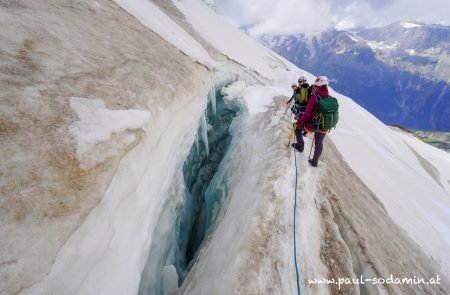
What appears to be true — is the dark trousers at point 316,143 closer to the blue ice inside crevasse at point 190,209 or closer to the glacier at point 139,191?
the glacier at point 139,191

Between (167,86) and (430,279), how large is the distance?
823 cm

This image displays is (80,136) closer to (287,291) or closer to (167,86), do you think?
(167,86)

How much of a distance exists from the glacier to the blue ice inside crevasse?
0.22ft

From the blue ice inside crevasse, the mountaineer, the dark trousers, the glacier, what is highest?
the mountaineer

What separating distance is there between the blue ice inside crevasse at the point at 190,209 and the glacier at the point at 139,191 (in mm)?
67

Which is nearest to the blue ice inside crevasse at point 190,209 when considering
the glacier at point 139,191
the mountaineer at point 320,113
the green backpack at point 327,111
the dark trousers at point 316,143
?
the glacier at point 139,191

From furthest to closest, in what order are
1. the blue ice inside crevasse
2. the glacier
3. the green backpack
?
the green backpack, the blue ice inside crevasse, the glacier

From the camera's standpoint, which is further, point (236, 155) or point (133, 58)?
point (236, 155)

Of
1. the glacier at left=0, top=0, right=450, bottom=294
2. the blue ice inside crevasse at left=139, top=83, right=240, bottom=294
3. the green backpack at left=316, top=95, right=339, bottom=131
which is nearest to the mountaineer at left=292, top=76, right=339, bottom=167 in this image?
the green backpack at left=316, top=95, right=339, bottom=131

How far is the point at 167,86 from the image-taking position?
762cm

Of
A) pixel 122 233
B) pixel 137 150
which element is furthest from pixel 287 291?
pixel 137 150

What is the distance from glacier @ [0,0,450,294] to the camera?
12.0 feet

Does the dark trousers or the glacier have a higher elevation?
the dark trousers

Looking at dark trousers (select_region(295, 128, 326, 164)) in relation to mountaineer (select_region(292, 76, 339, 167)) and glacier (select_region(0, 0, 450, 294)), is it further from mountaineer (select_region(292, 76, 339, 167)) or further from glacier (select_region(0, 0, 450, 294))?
glacier (select_region(0, 0, 450, 294))
